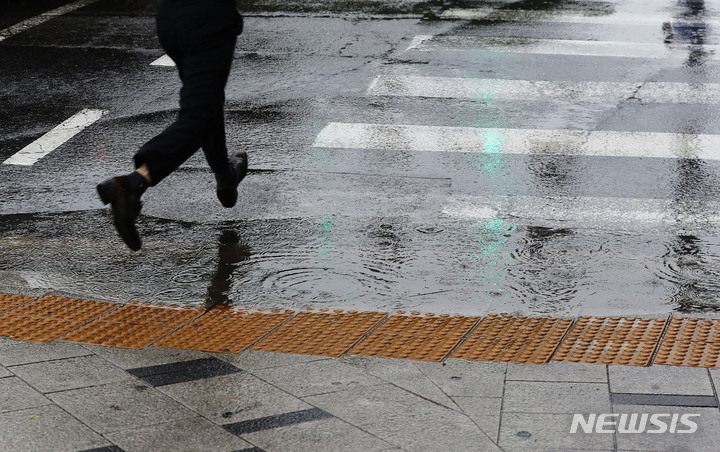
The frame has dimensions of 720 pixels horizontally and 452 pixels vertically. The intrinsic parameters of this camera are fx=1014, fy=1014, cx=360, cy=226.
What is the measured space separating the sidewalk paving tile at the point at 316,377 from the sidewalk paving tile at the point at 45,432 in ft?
2.63

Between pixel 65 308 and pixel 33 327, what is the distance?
330mm

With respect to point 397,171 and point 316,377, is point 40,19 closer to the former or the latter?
point 397,171

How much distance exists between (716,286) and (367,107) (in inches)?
161

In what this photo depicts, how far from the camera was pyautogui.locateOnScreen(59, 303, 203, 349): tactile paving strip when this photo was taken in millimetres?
4797

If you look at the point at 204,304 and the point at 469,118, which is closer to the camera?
the point at 204,304

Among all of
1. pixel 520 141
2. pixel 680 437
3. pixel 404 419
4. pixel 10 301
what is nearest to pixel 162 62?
pixel 520 141

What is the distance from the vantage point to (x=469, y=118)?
857 cm

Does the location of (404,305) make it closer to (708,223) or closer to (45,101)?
(708,223)

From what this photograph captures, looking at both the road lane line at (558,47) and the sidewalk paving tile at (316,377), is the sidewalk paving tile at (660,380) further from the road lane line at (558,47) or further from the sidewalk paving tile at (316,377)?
the road lane line at (558,47)

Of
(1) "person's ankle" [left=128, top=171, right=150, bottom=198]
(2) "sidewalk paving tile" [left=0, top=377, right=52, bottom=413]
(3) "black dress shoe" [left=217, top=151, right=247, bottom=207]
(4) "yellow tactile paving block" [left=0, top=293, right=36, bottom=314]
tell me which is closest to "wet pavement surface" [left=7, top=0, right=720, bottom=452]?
(2) "sidewalk paving tile" [left=0, top=377, right=52, bottom=413]

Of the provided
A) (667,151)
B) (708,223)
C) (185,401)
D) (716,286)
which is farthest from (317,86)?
(185,401)

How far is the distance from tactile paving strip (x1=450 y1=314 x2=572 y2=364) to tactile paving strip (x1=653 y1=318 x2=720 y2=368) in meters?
0.48

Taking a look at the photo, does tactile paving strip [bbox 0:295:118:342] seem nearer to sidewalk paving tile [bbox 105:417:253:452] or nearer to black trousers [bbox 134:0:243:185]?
black trousers [bbox 134:0:243:185]

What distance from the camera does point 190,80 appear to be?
5.02 meters
